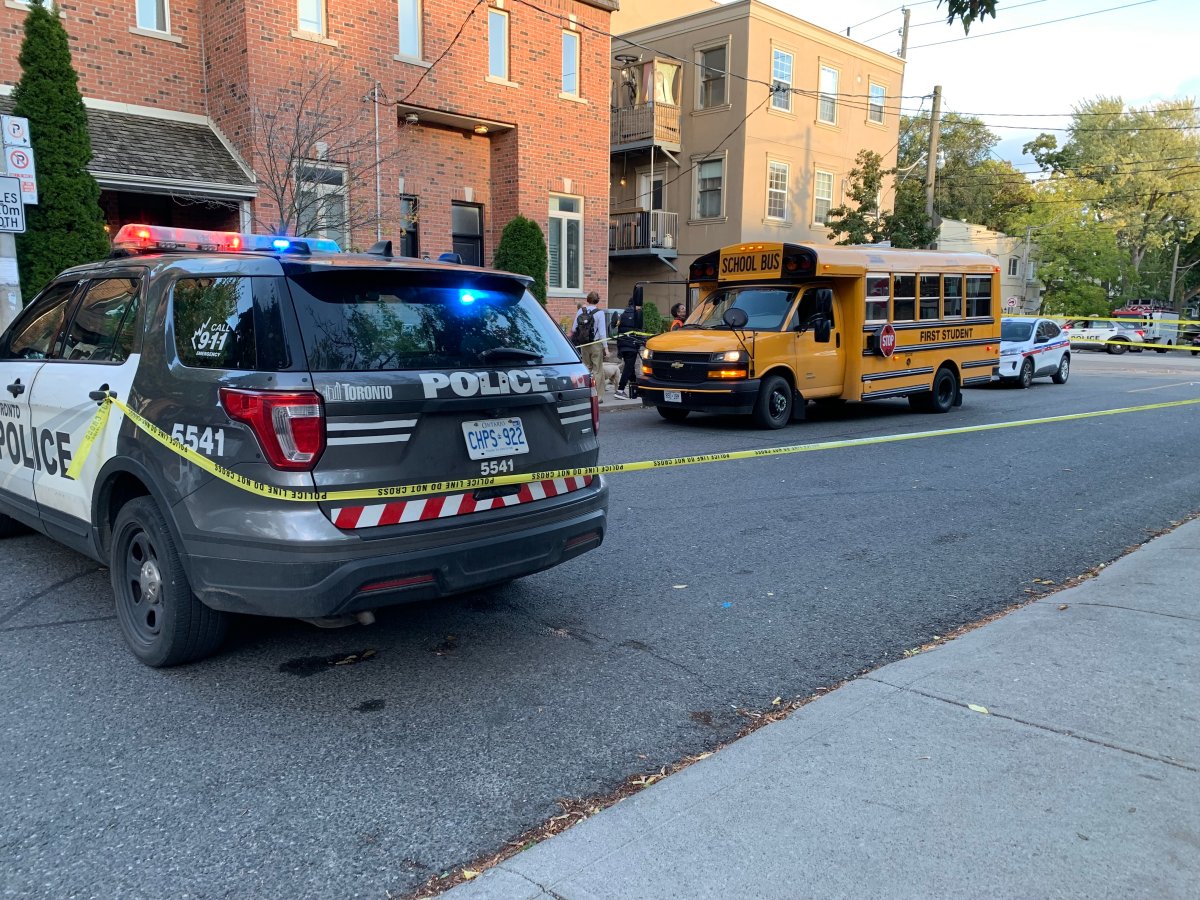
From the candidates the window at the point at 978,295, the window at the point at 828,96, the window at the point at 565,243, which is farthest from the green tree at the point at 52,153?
the window at the point at 828,96

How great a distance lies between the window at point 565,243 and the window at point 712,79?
8.82m

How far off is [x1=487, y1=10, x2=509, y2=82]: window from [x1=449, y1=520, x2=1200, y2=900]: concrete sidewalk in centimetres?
1665

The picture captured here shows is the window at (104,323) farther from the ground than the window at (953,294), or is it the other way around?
the window at (953,294)

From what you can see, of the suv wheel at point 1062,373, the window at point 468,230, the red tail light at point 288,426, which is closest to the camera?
the red tail light at point 288,426

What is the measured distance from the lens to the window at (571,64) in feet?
63.9

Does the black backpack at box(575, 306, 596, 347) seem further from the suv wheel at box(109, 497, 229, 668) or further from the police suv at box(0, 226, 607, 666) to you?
the suv wheel at box(109, 497, 229, 668)

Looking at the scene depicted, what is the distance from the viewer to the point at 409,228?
1753 centimetres

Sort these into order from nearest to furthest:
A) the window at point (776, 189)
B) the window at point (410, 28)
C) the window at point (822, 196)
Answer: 1. the window at point (410, 28)
2. the window at point (776, 189)
3. the window at point (822, 196)

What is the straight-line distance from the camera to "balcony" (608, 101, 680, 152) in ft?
85.6

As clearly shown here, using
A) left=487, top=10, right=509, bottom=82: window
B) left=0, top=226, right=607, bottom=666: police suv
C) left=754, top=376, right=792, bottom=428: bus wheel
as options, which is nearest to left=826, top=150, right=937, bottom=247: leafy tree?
left=487, top=10, right=509, bottom=82: window

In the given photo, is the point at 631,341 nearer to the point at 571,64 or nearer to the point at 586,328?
the point at 586,328

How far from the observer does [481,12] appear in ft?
56.9

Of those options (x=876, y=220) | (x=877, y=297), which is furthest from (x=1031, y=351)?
(x=876, y=220)

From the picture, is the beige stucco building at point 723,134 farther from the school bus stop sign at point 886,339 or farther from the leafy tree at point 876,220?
the school bus stop sign at point 886,339
